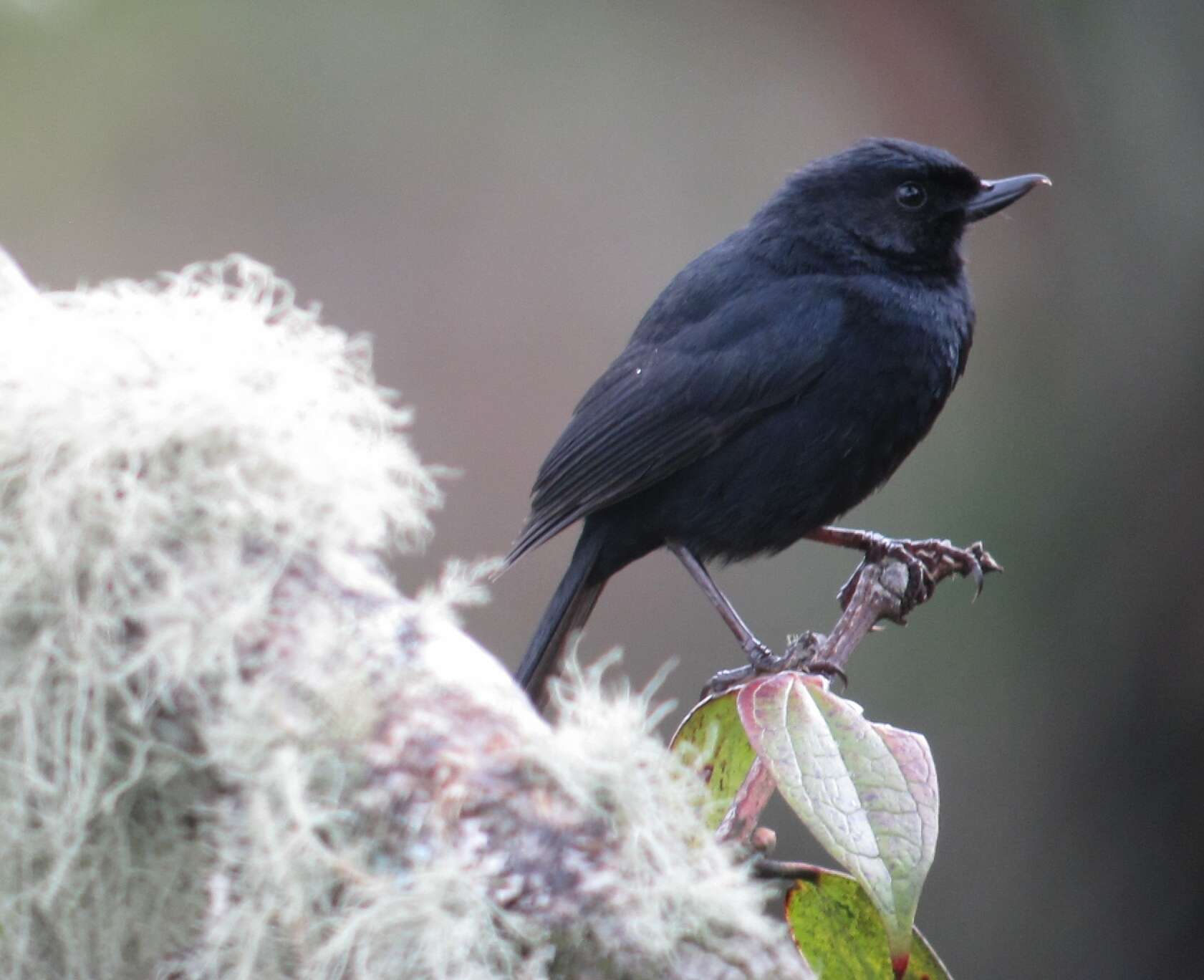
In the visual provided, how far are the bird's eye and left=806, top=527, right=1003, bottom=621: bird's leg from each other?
81 centimetres

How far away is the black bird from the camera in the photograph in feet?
10.8

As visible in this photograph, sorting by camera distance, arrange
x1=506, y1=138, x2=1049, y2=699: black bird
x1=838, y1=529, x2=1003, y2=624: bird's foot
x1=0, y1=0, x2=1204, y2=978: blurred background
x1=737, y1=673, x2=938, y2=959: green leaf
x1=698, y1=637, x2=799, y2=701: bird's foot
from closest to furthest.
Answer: x1=737, y1=673, x2=938, y2=959: green leaf < x1=838, y1=529, x2=1003, y2=624: bird's foot < x1=698, y1=637, x2=799, y2=701: bird's foot < x1=506, y1=138, x2=1049, y2=699: black bird < x1=0, y1=0, x2=1204, y2=978: blurred background

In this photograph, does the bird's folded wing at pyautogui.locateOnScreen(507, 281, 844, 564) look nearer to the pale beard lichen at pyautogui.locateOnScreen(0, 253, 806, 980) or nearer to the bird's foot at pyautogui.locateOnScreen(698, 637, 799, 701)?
the bird's foot at pyautogui.locateOnScreen(698, 637, 799, 701)

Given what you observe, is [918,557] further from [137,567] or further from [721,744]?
[137,567]

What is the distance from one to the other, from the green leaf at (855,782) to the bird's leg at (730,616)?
4.16 ft

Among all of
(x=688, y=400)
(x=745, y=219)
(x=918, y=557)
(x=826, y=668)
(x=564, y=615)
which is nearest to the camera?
Answer: (x=826, y=668)

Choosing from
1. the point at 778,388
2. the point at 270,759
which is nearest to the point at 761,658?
the point at 778,388

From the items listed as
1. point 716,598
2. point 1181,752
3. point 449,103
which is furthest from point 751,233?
point 1181,752

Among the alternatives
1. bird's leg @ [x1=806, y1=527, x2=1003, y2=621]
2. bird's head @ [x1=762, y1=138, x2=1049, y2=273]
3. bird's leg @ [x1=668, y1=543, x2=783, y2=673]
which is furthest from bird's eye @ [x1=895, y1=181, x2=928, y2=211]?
bird's leg @ [x1=668, y1=543, x2=783, y2=673]

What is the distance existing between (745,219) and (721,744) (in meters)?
3.86

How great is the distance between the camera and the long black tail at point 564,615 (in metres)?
3.18

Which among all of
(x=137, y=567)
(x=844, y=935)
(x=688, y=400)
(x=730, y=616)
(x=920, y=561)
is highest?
(x=688, y=400)

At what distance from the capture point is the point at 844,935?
163 centimetres

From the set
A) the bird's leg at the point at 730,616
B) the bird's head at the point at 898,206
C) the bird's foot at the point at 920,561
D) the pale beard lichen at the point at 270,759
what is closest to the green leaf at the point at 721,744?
the pale beard lichen at the point at 270,759
